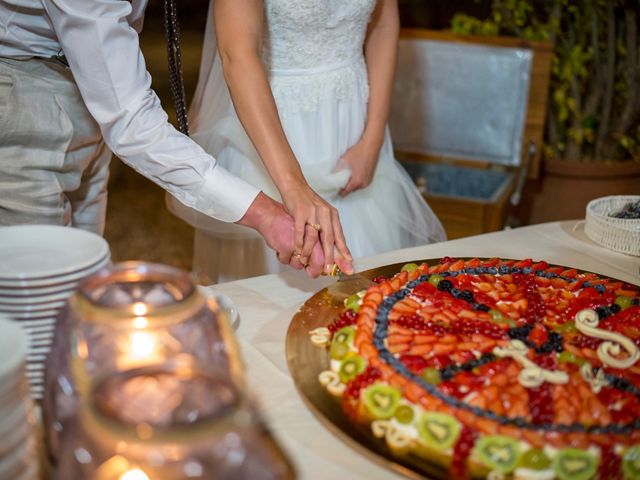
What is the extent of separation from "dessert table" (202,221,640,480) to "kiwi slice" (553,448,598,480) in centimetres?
21

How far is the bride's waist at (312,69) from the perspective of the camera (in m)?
2.17

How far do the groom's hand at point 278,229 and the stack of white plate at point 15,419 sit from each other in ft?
2.48

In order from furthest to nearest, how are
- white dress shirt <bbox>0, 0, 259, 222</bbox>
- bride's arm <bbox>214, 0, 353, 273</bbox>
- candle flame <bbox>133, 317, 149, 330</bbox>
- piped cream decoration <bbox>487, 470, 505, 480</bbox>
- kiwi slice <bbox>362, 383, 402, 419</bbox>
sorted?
1. bride's arm <bbox>214, 0, 353, 273</bbox>
2. white dress shirt <bbox>0, 0, 259, 222</bbox>
3. kiwi slice <bbox>362, 383, 402, 419</bbox>
4. piped cream decoration <bbox>487, 470, 505, 480</bbox>
5. candle flame <bbox>133, 317, 149, 330</bbox>

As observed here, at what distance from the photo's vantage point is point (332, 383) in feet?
3.97

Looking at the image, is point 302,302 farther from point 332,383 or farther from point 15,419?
point 15,419

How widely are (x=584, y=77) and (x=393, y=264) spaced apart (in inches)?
104

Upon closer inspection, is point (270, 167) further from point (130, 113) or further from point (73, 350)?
point (73, 350)

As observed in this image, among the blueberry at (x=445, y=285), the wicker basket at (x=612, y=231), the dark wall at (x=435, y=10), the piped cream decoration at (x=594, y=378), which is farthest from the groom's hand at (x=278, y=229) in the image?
the dark wall at (x=435, y=10)

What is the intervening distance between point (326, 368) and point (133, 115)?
665mm

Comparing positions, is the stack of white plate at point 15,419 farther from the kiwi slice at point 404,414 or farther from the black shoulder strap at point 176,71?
the black shoulder strap at point 176,71

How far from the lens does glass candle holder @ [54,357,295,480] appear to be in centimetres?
67

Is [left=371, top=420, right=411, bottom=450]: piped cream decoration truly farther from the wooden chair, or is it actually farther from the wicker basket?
the wooden chair

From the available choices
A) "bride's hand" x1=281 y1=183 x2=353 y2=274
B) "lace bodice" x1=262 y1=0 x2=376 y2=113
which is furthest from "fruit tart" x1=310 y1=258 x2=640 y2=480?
"lace bodice" x1=262 y1=0 x2=376 y2=113

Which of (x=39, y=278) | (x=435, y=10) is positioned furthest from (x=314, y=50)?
(x=435, y=10)
